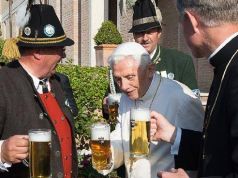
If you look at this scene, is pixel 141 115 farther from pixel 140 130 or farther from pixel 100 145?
pixel 100 145

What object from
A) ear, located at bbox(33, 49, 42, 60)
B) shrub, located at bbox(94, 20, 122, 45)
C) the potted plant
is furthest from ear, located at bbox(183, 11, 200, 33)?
shrub, located at bbox(94, 20, 122, 45)

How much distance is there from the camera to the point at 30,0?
4.02 m

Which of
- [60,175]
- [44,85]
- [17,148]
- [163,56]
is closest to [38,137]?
[17,148]

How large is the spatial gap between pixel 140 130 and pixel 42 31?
1.30 meters

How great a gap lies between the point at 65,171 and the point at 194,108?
1.07 metres

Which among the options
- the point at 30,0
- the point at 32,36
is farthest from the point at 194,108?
the point at 30,0

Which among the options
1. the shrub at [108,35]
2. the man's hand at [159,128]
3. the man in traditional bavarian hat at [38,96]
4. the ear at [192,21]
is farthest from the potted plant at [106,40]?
the ear at [192,21]

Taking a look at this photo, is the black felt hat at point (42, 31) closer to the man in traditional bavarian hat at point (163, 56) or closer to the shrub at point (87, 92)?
the man in traditional bavarian hat at point (163, 56)

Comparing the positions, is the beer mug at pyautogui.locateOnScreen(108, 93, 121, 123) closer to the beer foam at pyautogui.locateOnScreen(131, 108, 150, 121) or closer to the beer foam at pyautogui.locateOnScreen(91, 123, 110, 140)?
the beer foam at pyautogui.locateOnScreen(91, 123, 110, 140)

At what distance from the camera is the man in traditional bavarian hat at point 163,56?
477 cm

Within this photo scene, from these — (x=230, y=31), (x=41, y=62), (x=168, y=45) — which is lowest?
(x=168, y=45)

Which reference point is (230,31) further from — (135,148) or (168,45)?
(168,45)

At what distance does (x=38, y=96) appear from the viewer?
3.55m

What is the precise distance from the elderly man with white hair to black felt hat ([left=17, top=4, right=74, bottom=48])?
582mm
